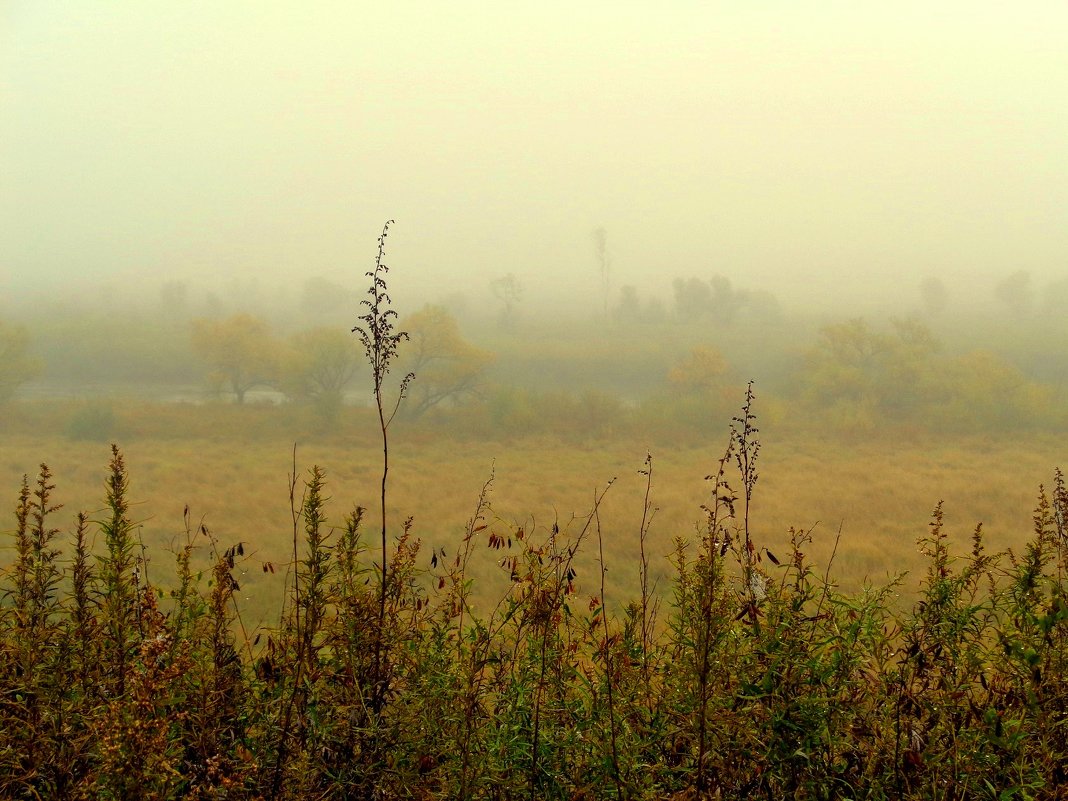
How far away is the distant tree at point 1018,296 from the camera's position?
5123 inches

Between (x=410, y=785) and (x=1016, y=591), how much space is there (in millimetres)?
2716

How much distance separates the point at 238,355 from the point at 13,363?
21.6 metres

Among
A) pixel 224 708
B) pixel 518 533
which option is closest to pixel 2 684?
pixel 224 708

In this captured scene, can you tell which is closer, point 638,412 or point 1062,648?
point 1062,648

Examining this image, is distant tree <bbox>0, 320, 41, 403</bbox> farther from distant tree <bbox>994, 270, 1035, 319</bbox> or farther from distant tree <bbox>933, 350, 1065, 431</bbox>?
distant tree <bbox>994, 270, 1035, 319</bbox>

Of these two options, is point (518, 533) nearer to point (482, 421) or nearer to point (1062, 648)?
point (1062, 648)

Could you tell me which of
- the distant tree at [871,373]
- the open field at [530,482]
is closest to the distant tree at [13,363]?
the open field at [530,482]

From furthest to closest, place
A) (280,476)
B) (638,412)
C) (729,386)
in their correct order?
(729,386), (638,412), (280,476)

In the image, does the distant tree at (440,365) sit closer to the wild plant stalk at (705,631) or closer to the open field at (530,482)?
the open field at (530,482)

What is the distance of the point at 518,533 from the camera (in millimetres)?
3777

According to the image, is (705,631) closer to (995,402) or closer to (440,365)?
(440,365)

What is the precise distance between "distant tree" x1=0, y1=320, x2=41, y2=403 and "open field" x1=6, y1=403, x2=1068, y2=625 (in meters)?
3.14

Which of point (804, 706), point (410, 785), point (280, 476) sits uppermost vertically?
point (804, 706)

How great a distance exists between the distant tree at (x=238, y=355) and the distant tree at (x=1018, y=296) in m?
142
